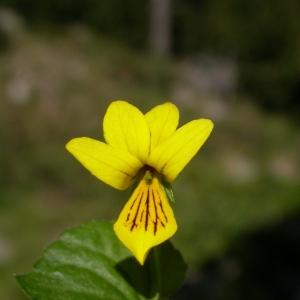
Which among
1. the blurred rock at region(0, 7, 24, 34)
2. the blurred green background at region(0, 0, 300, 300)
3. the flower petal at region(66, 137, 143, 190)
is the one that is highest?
the blurred rock at region(0, 7, 24, 34)

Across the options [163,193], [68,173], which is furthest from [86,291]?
[68,173]

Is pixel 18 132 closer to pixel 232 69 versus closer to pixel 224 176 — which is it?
pixel 224 176

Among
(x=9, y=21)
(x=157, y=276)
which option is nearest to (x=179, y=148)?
(x=157, y=276)

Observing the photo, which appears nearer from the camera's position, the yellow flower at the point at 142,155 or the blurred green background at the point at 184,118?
the yellow flower at the point at 142,155

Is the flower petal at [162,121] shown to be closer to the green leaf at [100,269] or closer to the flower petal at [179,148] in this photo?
the flower petal at [179,148]

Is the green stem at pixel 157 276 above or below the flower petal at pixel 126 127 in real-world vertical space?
below

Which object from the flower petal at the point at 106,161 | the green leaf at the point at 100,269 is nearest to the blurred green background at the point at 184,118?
the green leaf at the point at 100,269

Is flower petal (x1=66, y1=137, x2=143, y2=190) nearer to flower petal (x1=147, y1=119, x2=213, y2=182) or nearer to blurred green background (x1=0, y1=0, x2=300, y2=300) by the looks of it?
flower petal (x1=147, y1=119, x2=213, y2=182)

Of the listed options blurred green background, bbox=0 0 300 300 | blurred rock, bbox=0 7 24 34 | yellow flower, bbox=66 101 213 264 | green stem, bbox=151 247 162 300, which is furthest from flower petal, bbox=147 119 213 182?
blurred rock, bbox=0 7 24 34
